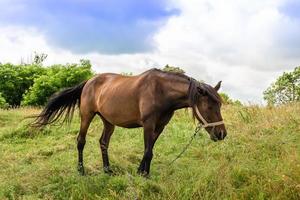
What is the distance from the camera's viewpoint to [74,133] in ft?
38.8

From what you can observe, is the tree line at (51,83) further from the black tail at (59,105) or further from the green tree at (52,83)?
the black tail at (59,105)

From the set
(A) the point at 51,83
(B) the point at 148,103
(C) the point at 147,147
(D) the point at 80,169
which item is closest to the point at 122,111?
(B) the point at 148,103

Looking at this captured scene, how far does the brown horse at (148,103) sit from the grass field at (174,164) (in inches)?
22.4

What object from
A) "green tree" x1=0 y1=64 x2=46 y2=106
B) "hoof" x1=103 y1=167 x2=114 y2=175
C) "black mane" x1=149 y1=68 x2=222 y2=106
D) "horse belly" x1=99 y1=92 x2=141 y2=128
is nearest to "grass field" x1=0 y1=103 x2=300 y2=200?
"hoof" x1=103 y1=167 x2=114 y2=175

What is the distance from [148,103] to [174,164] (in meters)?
1.45

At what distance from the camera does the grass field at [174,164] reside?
5898mm

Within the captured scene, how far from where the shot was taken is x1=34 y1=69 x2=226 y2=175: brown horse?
665 centimetres

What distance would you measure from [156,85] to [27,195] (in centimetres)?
261

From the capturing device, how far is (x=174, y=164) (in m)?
7.64

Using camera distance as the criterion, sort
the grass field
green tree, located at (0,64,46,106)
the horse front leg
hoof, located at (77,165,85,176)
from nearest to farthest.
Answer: the grass field
the horse front leg
hoof, located at (77,165,85,176)
green tree, located at (0,64,46,106)

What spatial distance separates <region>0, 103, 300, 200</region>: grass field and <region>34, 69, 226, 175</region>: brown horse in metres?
0.57

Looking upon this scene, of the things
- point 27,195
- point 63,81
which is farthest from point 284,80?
point 27,195

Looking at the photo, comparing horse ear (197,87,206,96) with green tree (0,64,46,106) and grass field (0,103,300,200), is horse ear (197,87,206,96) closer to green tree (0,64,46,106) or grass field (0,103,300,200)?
grass field (0,103,300,200)

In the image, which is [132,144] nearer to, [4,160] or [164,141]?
[164,141]
